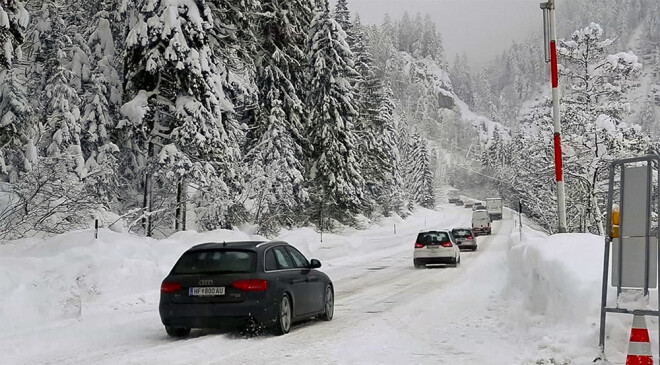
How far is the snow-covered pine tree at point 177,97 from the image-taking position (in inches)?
847

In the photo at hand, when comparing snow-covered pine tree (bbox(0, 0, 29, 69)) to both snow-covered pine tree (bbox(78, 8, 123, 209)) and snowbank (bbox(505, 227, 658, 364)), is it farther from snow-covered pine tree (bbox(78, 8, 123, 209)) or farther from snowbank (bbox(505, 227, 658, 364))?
snowbank (bbox(505, 227, 658, 364))

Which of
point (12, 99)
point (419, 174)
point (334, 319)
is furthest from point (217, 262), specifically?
point (419, 174)

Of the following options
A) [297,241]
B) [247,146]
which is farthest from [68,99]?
[247,146]

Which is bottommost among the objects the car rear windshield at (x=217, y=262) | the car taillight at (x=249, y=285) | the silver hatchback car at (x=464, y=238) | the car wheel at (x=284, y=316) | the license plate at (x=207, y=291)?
the silver hatchback car at (x=464, y=238)

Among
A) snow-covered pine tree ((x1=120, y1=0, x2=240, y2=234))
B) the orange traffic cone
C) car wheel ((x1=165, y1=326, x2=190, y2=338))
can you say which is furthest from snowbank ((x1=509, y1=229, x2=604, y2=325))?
snow-covered pine tree ((x1=120, y1=0, x2=240, y2=234))

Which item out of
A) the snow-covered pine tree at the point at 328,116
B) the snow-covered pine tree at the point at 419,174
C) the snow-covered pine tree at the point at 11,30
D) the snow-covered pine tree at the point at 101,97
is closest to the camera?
the snow-covered pine tree at the point at 11,30

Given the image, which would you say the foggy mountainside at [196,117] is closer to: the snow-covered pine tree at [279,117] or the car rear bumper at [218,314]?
the snow-covered pine tree at [279,117]

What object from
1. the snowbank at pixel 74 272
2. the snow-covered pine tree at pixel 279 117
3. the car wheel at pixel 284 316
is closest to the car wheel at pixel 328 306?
the car wheel at pixel 284 316

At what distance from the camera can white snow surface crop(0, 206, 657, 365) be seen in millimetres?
8164

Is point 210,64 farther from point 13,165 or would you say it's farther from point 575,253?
point 575,253

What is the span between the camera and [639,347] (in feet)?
20.2

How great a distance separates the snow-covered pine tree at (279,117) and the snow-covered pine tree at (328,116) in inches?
151

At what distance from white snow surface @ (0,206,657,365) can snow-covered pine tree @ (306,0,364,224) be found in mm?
24172

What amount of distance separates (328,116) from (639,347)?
37045 millimetres
